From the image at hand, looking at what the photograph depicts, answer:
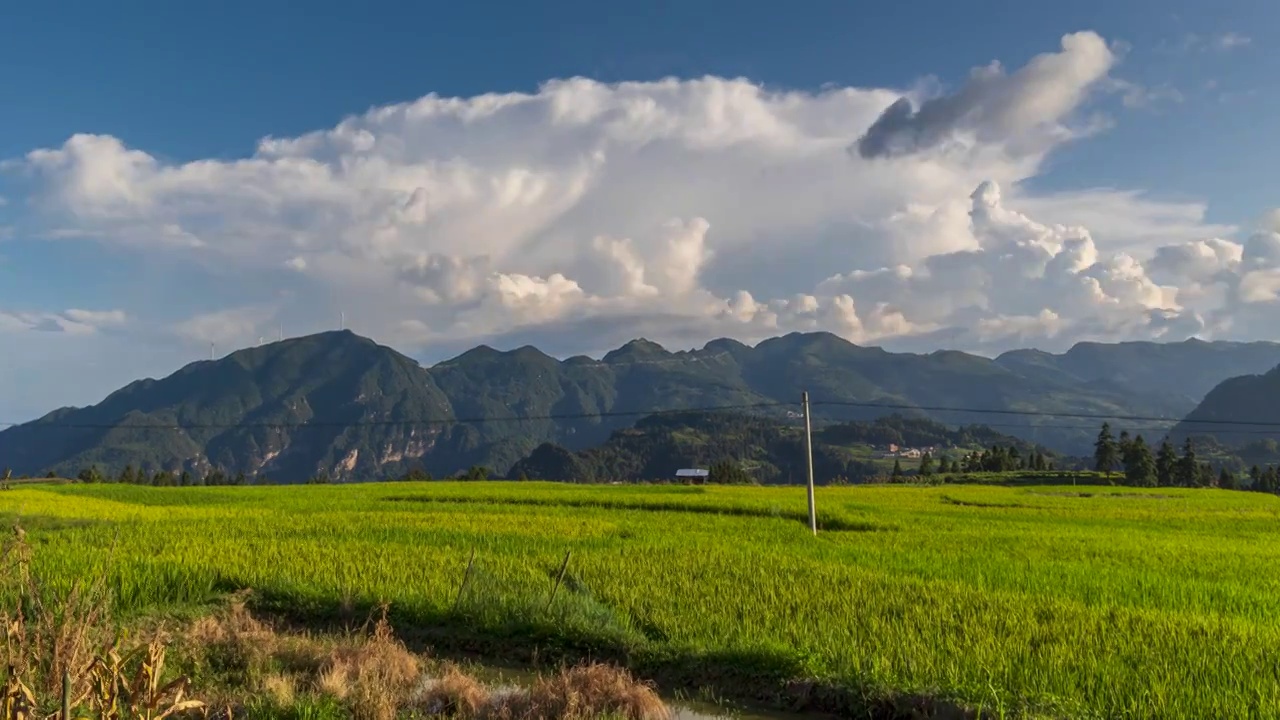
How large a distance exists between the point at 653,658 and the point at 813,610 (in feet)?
8.27

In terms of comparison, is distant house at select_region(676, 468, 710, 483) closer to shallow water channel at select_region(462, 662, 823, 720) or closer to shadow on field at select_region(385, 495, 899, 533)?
shadow on field at select_region(385, 495, 899, 533)

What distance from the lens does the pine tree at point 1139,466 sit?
71.2 metres

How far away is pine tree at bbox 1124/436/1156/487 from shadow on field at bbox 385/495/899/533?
60.5m

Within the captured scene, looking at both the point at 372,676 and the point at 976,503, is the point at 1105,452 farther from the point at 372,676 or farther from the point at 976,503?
the point at 372,676

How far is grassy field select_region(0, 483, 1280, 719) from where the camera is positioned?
7.26 meters

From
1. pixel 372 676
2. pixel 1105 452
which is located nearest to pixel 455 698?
pixel 372 676

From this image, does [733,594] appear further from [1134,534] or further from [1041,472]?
[1041,472]

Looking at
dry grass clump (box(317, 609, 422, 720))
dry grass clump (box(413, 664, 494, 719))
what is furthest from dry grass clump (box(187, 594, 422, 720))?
dry grass clump (box(413, 664, 494, 719))

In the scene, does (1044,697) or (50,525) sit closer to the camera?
(1044,697)

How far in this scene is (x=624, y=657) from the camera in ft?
28.2

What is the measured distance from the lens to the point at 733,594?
10727 mm

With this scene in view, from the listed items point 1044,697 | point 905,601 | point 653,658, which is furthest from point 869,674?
point 905,601

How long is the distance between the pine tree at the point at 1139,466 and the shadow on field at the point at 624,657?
77990mm

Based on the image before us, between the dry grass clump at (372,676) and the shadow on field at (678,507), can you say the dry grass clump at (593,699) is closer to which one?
the dry grass clump at (372,676)
